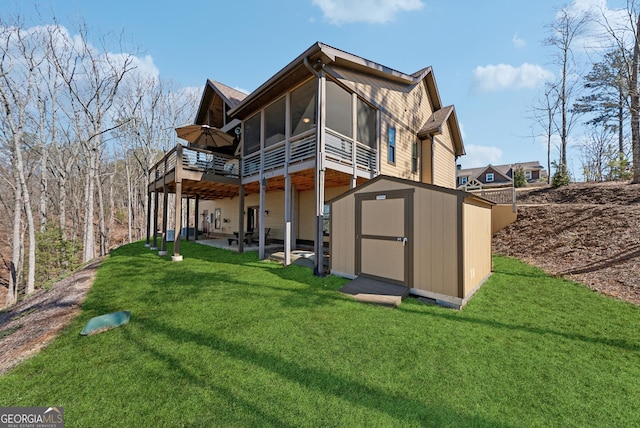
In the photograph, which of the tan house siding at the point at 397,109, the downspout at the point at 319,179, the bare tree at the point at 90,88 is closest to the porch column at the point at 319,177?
the downspout at the point at 319,179

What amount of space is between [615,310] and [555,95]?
2513 cm

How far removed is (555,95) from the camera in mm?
20984

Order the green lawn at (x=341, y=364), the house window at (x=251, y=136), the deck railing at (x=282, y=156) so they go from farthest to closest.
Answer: the house window at (x=251, y=136) < the deck railing at (x=282, y=156) < the green lawn at (x=341, y=364)

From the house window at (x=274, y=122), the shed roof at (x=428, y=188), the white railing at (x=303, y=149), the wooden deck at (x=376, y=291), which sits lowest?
the wooden deck at (x=376, y=291)

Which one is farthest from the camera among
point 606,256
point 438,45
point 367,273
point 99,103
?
point 99,103

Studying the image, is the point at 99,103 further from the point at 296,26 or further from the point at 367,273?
the point at 367,273

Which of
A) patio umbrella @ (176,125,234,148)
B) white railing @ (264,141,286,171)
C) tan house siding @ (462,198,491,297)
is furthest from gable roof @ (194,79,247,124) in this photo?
tan house siding @ (462,198,491,297)

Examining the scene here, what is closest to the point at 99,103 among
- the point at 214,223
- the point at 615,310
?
the point at 214,223

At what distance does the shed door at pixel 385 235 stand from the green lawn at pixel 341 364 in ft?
3.07

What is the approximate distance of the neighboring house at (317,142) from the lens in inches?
297

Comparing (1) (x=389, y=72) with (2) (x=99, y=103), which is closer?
(1) (x=389, y=72)

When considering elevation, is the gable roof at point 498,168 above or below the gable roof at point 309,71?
above

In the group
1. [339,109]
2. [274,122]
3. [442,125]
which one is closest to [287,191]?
[339,109]

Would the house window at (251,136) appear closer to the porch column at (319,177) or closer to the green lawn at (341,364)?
the porch column at (319,177)
